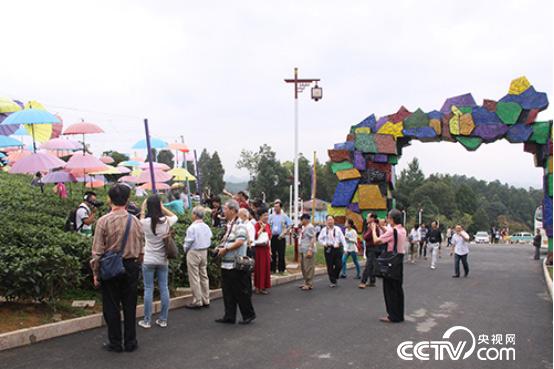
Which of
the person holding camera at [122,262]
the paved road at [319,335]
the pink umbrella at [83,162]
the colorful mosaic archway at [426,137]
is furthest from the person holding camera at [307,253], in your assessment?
the colorful mosaic archway at [426,137]

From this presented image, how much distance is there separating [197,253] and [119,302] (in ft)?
7.95

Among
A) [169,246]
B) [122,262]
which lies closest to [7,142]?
[169,246]

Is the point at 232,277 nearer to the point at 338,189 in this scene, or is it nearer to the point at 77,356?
the point at 77,356

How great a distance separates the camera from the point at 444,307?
946 cm

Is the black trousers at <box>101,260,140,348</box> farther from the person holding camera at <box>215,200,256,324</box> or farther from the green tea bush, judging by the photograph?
the person holding camera at <box>215,200,256,324</box>

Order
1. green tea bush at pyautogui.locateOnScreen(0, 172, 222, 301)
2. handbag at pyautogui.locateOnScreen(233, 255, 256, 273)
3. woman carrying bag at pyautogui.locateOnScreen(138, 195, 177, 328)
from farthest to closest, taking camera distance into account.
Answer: handbag at pyautogui.locateOnScreen(233, 255, 256, 273), woman carrying bag at pyautogui.locateOnScreen(138, 195, 177, 328), green tea bush at pyautogui.locateOnScreen(0, 172, 222, 301)

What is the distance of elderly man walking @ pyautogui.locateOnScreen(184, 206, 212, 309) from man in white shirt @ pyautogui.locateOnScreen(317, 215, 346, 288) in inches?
161

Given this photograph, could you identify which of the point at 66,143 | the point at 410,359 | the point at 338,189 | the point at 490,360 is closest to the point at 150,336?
the point at 410,359

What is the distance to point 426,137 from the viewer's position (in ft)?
Result: 63.2

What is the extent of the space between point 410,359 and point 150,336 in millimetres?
3112

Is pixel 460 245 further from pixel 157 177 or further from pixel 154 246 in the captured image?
pixel 154 246

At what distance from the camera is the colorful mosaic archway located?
17.9 m

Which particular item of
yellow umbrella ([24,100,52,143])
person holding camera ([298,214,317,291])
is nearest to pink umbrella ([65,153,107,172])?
yellow umbrella ([24,100,52,143])

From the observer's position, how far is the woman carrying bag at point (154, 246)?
22.5 ft
